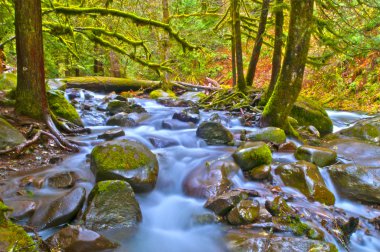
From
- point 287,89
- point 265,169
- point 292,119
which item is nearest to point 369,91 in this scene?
point 292,119

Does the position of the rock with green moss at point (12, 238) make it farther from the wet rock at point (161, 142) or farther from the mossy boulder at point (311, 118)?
the mossy boulder at point (311, 118)

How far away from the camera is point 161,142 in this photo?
22.5ft

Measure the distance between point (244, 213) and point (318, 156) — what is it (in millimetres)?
2430

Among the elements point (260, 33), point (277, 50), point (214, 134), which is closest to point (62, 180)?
point (214, 134)

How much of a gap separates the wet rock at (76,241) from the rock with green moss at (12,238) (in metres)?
0.44

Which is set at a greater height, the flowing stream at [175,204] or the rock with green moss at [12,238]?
the rock with green moss at [12,238]

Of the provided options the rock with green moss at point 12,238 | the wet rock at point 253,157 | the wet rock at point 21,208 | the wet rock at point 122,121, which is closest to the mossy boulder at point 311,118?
the wet rock at point 253,157

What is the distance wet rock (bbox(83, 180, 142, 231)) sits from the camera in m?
3.73

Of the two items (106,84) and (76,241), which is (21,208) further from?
(106,84)

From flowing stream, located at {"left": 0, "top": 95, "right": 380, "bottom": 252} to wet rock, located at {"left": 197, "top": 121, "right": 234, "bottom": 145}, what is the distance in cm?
18

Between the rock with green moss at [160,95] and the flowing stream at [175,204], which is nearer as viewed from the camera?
the flowing stream at [175,204]

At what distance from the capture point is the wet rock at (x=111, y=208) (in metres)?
3.73

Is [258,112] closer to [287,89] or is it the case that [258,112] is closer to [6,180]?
[287,89]

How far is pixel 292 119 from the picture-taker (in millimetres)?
8531
